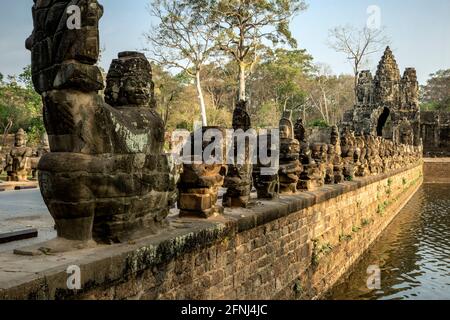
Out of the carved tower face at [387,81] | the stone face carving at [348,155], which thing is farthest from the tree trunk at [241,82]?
the stone face carving at [348,155]

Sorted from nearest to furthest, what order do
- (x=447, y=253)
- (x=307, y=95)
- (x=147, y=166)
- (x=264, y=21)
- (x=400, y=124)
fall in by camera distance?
(x=147, y=166)
(x=447, y=253)
(x=264, y=21)
(x=400, y=124)
(x=307, y=95)

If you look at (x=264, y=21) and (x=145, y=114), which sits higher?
(x=264, y=21)

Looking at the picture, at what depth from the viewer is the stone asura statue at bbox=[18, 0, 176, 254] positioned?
340 cm

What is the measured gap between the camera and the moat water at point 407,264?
8.21m

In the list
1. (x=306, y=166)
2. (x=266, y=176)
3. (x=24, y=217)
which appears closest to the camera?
(x=24, y=217)

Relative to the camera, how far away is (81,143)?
11.4ft

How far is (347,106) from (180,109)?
30.6 meters

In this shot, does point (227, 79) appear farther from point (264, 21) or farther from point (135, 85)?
point (135, 85)

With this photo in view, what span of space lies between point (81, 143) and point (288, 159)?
4.65 m

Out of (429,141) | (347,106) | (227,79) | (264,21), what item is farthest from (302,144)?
(347,106)
